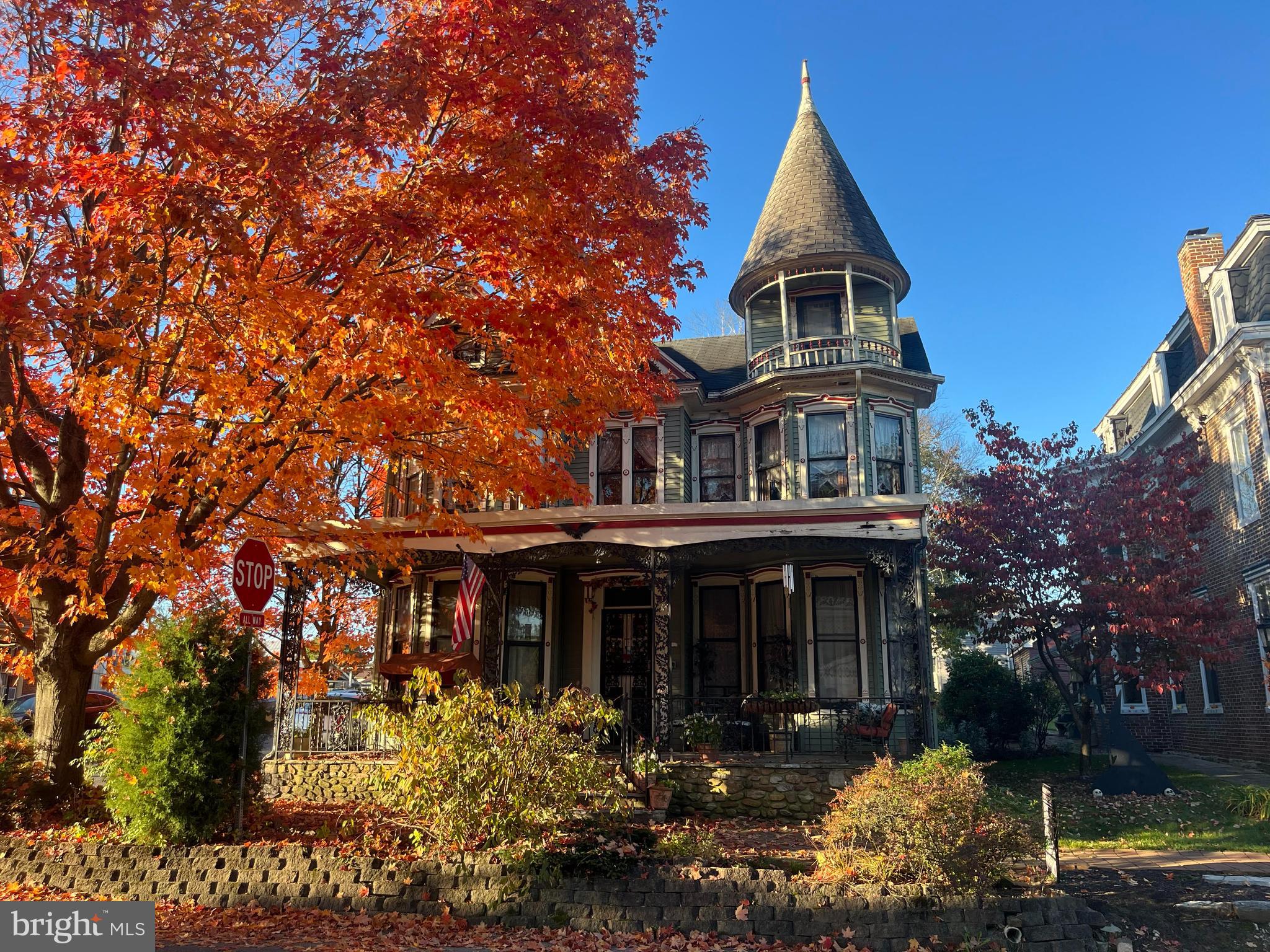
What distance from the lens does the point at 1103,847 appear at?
36.0 feet

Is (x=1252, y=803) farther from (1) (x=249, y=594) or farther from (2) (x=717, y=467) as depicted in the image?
(1) (x=249, y=594)

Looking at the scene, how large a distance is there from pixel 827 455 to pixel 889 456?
1201 millimetres

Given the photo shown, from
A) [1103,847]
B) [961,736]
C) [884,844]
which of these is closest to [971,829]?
[884,844]

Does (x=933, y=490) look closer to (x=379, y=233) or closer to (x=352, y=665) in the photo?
(x=352, y=665)

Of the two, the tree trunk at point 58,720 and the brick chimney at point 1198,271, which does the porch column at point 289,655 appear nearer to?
the tree trunk at point 58,720

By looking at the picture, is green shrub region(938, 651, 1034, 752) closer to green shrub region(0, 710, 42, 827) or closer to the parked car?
the parked car

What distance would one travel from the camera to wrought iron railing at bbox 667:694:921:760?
13023 millimetres

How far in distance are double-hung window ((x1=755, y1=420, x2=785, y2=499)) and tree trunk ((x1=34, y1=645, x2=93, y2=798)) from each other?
11877 millimetres

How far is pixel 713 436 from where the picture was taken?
61.8ft

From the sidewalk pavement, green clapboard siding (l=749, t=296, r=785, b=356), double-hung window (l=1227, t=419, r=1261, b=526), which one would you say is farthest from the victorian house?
double-hung window (l=1227, t=419, r=1261, b=526)

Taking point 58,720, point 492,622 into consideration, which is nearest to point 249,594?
point 58,720

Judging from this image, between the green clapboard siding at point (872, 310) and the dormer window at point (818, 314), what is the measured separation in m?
0.40

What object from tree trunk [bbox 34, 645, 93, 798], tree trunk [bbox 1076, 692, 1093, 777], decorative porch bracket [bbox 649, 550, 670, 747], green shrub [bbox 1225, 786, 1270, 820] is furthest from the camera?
tree trunk [bbox 1076, 692, 1093, 777]

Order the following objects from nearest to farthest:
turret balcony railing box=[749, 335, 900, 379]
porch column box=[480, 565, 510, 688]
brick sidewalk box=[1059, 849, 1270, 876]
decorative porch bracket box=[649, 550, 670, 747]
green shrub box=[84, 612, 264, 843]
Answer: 1. green shrub box=[84, 612, 264, 843]
2. brick sidewalk box=[1059, 849, 1270, 876]
3. decorative porch bracket box=[649, 550, 670, 747]
4. porch column box=[480, 565, 510, 688]
5. turret balcony railing box=[749, 335, 900, 379]
